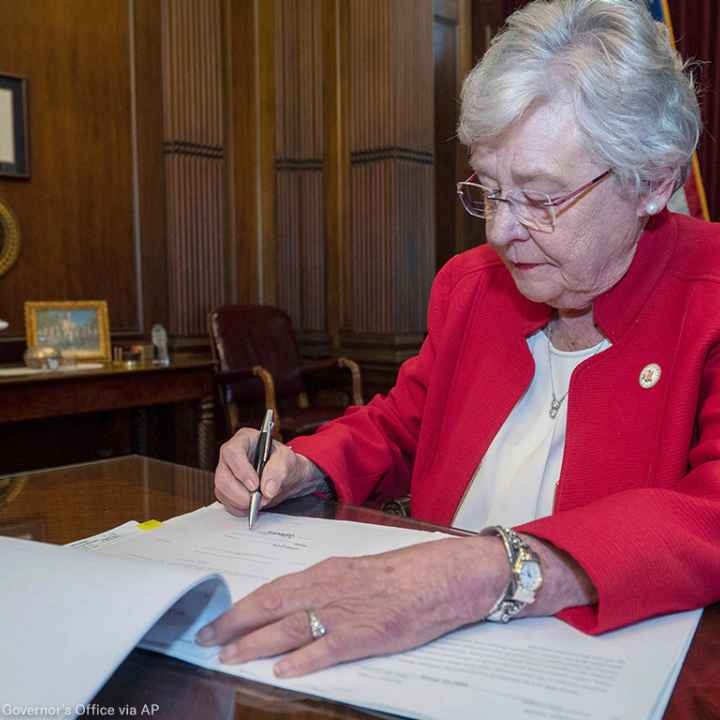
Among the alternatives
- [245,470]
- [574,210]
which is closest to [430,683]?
[245,470]

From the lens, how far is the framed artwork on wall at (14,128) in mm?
4297

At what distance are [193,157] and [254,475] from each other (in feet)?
13.5

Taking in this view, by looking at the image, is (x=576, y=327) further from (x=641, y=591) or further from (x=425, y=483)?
(x=641, y=591)

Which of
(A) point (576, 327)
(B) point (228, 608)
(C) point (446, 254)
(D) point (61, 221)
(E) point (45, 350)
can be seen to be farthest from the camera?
(C) point (446, 254)

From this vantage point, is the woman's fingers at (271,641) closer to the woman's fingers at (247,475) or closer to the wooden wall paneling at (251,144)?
the woman's fingers at (247,475)

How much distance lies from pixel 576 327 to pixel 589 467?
32 centimetres

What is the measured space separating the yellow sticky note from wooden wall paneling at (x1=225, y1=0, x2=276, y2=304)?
4208 mm

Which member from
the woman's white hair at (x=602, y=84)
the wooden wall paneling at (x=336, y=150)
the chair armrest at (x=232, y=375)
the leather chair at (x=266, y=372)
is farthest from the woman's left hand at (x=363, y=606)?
the wooden wall paneling at (x=336, y=150)

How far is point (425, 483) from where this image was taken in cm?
167

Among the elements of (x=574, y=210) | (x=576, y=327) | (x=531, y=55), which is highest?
(x=531, y=55)

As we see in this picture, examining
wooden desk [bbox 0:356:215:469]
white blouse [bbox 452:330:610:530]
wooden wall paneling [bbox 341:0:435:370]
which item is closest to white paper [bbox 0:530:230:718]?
white blouse [bbox 452:330:610:530]

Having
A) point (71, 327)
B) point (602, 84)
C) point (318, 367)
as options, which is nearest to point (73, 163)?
point (71, 327)

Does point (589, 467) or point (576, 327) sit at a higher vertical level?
point (576, 327)

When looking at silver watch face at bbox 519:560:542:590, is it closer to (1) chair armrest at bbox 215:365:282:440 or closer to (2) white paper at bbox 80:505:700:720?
(2) white paper at bbox 80:505:700:720
